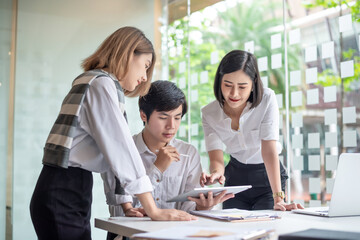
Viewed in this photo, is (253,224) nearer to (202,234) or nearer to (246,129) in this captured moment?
(202,234)

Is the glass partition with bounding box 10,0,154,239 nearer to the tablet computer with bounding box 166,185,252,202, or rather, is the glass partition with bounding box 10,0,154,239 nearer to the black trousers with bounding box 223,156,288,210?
the black trousers with bounding box 223,156,288,210

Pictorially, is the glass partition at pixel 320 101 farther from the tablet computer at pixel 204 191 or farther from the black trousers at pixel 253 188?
the tablet computer at pixel 204 191

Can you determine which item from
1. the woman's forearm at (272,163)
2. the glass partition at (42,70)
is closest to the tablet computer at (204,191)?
the woman's forearm at (272,163)

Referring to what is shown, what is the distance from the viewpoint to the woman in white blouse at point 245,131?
2322mm

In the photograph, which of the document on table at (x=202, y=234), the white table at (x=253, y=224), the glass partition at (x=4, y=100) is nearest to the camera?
the document on table at (x=202, y=234)

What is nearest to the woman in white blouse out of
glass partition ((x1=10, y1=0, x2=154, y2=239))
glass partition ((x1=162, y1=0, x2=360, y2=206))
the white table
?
the white table

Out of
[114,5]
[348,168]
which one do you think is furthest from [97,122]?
[114,5]

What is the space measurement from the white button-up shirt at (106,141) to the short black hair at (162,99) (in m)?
0.66

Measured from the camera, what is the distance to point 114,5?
4137mm

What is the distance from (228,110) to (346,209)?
0.90 m

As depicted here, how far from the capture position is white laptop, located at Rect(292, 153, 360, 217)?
165 cm

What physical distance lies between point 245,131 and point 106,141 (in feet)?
3.77

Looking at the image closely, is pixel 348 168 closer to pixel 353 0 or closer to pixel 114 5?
pixel 353 0

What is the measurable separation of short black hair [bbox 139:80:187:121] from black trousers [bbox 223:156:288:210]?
1.71ft
